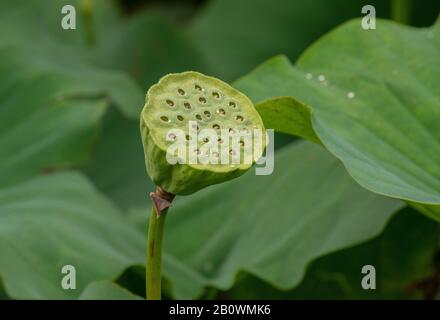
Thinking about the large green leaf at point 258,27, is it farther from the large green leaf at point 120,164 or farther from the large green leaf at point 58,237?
the large green leaf at point 58,237

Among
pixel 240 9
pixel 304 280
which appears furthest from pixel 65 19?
pixel 304 280

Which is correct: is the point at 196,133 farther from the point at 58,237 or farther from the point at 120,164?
the point at 120,164

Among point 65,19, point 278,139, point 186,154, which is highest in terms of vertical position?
point 186,154

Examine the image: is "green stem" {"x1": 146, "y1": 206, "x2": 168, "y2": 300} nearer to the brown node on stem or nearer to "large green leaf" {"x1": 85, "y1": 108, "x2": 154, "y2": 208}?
the brown node on stem

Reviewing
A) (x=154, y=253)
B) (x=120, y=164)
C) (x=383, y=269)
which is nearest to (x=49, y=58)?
(x=120, y=164)

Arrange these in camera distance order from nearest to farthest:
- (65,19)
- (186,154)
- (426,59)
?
(186,154), (426,59), (65,19)
